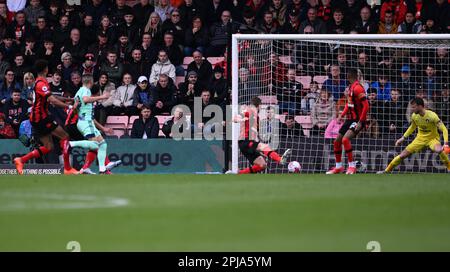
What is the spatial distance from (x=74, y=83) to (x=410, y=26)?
26.4 ft

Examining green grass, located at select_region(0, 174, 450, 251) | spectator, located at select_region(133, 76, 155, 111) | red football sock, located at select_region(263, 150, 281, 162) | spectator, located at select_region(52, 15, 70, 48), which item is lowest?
green grass, located at select_region(0, 174, 450, 251)

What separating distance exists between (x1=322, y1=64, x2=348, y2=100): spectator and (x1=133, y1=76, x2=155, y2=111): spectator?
13.5ft

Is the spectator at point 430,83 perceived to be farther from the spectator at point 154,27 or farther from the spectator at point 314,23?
the spectator at point 154,27

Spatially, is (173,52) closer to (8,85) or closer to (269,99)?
(269,99)

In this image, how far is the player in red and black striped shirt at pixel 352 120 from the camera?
19328 mm

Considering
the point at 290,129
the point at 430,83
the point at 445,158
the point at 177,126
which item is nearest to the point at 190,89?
the point at 177,126

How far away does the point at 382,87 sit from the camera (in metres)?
21.9

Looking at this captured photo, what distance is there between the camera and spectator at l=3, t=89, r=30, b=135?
23000mm

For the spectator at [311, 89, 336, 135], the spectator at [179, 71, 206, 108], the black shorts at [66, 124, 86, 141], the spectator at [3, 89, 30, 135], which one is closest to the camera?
the black shorts at [66, 124, 86, 141]

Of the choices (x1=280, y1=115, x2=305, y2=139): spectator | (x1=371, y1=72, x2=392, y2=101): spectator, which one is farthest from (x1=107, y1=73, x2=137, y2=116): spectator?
(x1=371, y1=72, x2=392, y2=101): spectator

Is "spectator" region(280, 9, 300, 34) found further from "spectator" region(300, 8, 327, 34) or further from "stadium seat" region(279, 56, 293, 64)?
"stadium seat" region(279, 56, 293, 64)

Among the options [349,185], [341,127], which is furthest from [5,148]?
[349,185]

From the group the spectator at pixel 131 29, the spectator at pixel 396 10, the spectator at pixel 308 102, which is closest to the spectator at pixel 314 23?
the spectator at pixel 396 10

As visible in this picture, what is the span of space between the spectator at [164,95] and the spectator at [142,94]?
0.13 m
